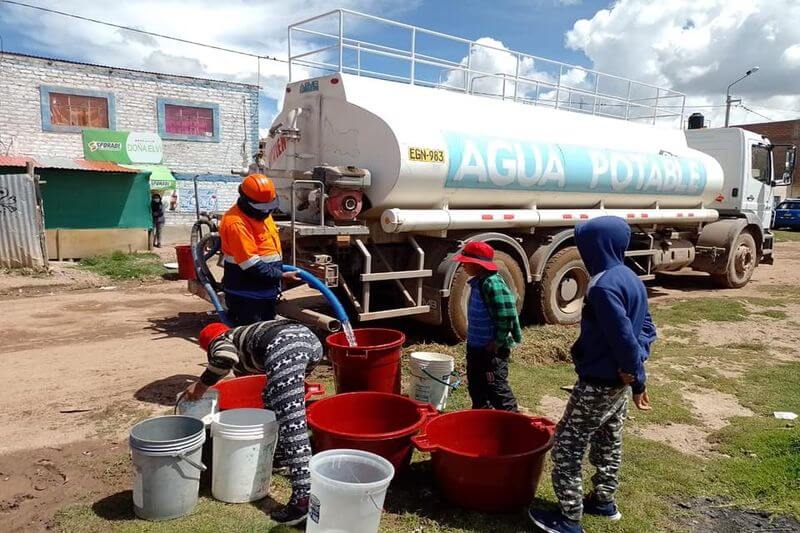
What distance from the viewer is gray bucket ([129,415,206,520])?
9.78 feet

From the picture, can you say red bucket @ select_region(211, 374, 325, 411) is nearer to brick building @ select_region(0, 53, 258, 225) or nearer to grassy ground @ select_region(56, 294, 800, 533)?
grassy ground @ select_region(56, 294, 800, 533)

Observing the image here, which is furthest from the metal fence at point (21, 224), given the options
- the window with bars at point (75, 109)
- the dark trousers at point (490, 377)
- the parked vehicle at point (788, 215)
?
the parked vehicle at point (788, 215)

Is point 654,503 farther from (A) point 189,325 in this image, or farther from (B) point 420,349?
(A) point 189,325

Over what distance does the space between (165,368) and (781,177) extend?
12907 millimetres

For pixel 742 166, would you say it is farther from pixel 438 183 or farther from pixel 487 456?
pixel 487 456

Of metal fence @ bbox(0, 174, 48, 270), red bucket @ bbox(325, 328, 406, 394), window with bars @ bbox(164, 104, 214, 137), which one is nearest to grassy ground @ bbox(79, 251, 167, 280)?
metal fence @ bbox(0, 174, 48, 270)

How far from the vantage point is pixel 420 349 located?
21.5ft

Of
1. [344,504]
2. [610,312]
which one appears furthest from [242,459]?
[610,312]

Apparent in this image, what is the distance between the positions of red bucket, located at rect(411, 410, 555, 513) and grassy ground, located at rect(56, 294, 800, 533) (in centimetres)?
12

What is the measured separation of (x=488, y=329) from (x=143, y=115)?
16086 mm

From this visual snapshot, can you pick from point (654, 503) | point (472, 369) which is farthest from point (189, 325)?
point (654, 503)

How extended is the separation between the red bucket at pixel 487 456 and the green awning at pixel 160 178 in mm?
15596

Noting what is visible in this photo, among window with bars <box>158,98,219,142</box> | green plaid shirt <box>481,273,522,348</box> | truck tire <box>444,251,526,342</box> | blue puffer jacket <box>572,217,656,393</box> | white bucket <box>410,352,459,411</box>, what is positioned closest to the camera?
blue puffer jacket <box>572,217,656,393</box>

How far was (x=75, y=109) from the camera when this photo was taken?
52.7ft
